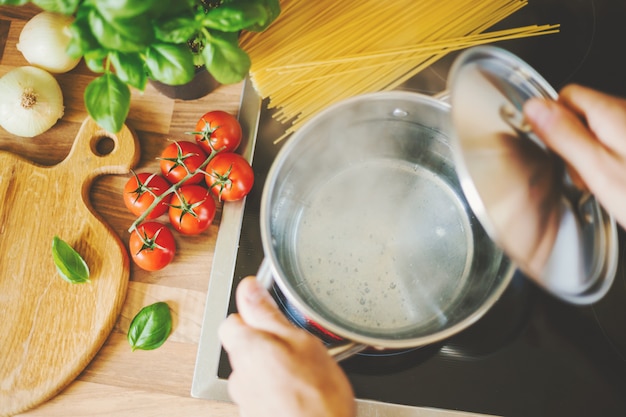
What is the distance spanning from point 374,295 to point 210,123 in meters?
0.35

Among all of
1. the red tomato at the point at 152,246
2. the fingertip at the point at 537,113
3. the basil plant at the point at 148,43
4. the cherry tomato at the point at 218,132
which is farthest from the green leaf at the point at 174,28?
the fingertip at the point at 537,113

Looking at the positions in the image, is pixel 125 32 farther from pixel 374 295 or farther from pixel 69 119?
pixel 374 295

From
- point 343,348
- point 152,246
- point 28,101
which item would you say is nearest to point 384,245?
point 343,348

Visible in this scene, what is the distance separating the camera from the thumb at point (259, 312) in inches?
20.2

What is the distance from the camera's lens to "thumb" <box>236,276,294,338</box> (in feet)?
1.69

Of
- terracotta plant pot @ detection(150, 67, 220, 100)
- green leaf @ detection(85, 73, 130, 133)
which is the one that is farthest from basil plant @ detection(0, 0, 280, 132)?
terracotta plant pot @ detection(150, 67, 220, 100)

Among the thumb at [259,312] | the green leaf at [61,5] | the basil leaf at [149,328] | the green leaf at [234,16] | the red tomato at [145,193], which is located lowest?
the basil leaf at [149,328]

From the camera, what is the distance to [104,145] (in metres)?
0.78

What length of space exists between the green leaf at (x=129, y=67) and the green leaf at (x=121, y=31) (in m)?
0.05

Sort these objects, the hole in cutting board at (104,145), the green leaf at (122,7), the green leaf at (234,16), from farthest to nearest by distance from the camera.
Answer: the hole in cutting board at (104,145) → the green leaf at (234,16) → the green leaf at (122,7)

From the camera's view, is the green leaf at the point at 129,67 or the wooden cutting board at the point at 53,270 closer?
the green leaf at the point at 129,67

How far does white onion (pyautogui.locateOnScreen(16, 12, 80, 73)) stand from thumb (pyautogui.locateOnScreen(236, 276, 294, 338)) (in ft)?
1.59

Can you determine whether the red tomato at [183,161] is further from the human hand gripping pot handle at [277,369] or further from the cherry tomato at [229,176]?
the human hand gripping pot handle at [277,369]

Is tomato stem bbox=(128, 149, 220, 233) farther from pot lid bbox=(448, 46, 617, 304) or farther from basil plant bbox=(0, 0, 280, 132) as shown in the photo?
pot lid bbox=(448, 46, 617, 304)
